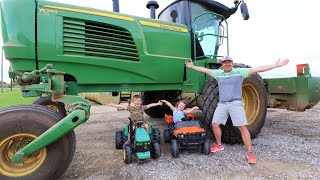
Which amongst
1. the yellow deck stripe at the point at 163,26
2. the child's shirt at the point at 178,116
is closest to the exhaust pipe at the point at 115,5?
the yellow deck stripe at the point at 163,26

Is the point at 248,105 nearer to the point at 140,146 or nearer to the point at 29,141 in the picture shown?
the point at 140,146

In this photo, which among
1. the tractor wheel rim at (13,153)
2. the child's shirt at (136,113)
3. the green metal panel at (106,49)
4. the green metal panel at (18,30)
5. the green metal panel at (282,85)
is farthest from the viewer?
the green metal panel at (282,85)

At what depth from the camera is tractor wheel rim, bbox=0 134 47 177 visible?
2.42 metres

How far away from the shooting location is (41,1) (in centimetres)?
336

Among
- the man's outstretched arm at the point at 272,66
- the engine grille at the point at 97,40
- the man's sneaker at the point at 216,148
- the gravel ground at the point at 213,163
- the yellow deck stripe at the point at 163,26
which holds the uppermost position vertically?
the yellow deck stripe at the point at 163,26

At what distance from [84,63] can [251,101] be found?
3046 millimetres

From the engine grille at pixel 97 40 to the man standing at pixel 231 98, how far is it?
1425 millimetres

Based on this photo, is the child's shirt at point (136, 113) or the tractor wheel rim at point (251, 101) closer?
the child's shirt at point (136, 113)

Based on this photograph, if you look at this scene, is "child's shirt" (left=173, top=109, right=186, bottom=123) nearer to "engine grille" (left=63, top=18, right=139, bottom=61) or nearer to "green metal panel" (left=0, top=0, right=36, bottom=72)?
"engine grille" (left=63, top=18, right=139, bottom=61)

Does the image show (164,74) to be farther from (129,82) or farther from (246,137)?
(246,137)

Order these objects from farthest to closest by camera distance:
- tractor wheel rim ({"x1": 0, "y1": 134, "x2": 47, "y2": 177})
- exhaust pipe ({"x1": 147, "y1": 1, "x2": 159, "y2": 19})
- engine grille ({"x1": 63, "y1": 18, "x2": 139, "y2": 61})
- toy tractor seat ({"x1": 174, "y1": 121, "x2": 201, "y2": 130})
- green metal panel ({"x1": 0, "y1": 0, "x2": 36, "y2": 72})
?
1. exhaust pipe ({"x1": 147, "y1": 1, "x2": 159, "y2": 19})
2. toy tractor seat ({"x1": 174, "y1": 121, "x2": 201, "y2": 130})
3. engine grille ({"x1": 63, "y1": 18, "x2": 139, "y2": 61})
4. green metal panel ({"x1": 0, "y1": 0, "x2": 36, "y2": 72})
5. tractor wheel rim ({"x1": 0, "y1": 134, "x2": 47, "y2": 177})

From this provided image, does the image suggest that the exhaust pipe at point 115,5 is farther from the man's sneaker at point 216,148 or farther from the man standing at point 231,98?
the man's sneaker at point 216,148

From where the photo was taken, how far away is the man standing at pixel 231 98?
3.58 m

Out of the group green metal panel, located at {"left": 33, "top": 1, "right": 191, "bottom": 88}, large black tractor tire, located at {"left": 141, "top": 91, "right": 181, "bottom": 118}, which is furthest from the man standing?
large black tractor tire, located at {"left": 141, "top": 91, "right": 181, "bottom": 118}
